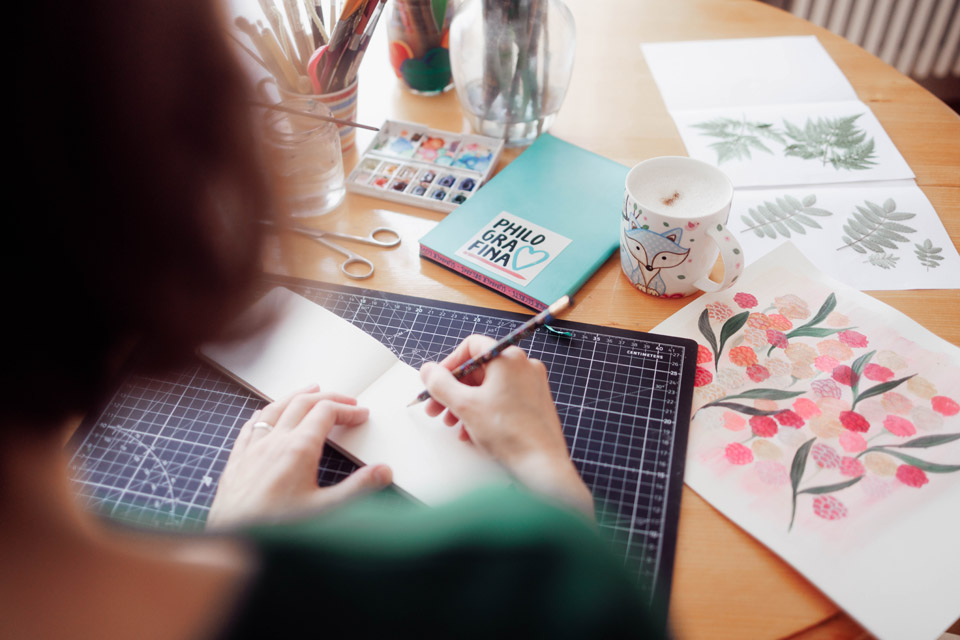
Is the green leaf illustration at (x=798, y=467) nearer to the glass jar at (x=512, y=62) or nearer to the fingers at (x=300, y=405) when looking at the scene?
the fingers at (x=300, y=405)

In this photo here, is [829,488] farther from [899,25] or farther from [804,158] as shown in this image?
[899,25]

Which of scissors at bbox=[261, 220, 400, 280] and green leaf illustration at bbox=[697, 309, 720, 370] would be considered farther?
scissors at bbox=[261, 220, 400, 280]

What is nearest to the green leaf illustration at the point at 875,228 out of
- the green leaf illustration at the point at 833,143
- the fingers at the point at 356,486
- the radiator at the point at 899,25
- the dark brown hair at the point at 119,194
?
the green leaf illustration at the point at 833,143

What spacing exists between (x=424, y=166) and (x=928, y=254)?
0.69 metres

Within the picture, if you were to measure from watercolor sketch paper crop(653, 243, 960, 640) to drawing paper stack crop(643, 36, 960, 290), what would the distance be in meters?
0.07

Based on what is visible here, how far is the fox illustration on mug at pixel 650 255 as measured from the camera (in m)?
0.82

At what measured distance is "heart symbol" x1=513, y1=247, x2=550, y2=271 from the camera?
898mm

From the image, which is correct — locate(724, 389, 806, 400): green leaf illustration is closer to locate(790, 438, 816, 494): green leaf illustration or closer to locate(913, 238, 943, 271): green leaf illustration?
locate(790, 438, 816, 494): green leaf illustration

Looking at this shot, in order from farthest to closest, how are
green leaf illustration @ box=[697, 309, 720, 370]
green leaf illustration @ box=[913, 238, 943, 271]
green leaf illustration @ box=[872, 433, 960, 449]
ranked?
green leaf illustration @ box=[913, 238, 943, 271] → green leaf illustration @ box=[697, 309, 720, 370] → green leaf illustration @ box=[872, 433, 960, 449]

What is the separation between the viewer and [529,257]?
2.98ft

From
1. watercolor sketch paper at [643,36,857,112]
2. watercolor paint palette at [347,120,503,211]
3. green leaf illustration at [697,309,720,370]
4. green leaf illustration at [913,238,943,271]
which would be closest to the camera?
green leaf illustration at [697,309,720,370]

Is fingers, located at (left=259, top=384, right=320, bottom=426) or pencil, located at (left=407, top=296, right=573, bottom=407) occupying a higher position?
pencil, located at (left=407, top=296, right=573, bottom=407)

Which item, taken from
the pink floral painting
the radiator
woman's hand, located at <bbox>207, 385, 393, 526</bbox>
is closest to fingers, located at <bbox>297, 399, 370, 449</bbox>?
woman's hand, located at <bbox>207, 385, 393, 526</bbox>

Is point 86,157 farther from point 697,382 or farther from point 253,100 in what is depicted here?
point 697,382
